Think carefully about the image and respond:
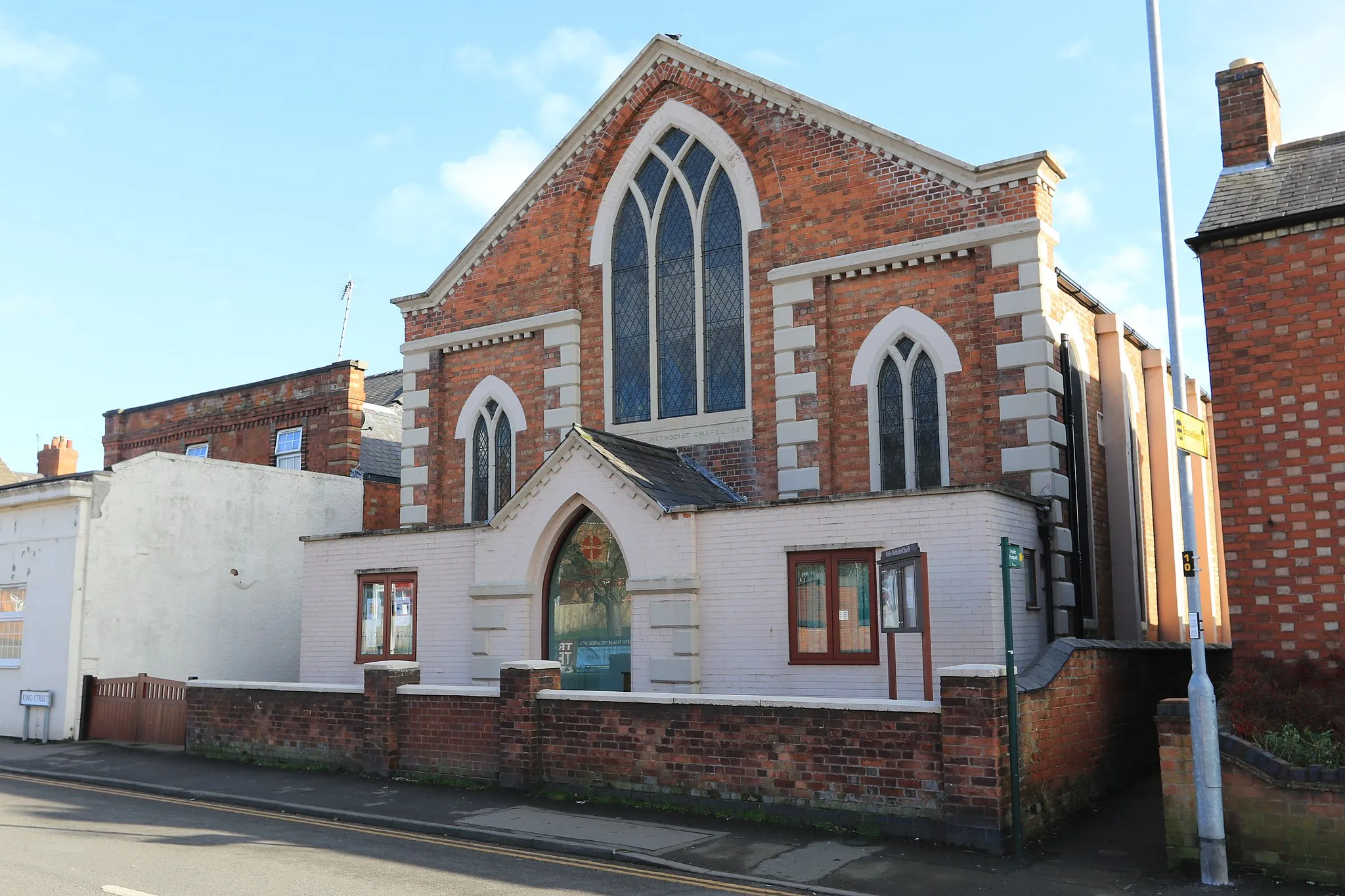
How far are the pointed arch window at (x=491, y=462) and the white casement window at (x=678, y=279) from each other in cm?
242

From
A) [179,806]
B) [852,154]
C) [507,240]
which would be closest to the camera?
[179,806]

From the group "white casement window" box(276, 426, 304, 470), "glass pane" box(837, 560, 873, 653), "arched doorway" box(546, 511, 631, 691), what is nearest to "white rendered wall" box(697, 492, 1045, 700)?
"glass pane" box(837, 560, 873, 653)

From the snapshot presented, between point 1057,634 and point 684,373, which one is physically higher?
→ point 684,373

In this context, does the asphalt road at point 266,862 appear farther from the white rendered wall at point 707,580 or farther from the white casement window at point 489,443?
the white casement window at point 489,443

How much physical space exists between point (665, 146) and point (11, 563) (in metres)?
14.9

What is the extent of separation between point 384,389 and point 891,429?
21.8 m

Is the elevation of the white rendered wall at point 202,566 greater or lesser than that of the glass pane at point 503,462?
lesser

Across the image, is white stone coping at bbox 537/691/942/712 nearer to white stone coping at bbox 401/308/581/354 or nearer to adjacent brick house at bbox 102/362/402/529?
white stone coping at bbox 401/308/581/354

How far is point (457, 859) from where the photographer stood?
1089 centimetres

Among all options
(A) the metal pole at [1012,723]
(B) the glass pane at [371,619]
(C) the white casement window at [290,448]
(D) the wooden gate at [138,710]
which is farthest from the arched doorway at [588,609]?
(C) the white casement window at [290,448]

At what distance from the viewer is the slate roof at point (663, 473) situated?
16.2m

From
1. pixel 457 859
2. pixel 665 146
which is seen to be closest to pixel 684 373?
pixel 665 146

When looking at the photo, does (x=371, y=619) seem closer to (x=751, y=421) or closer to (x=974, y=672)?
(x=751, y=421)

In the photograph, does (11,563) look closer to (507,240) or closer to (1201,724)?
(507,240)
